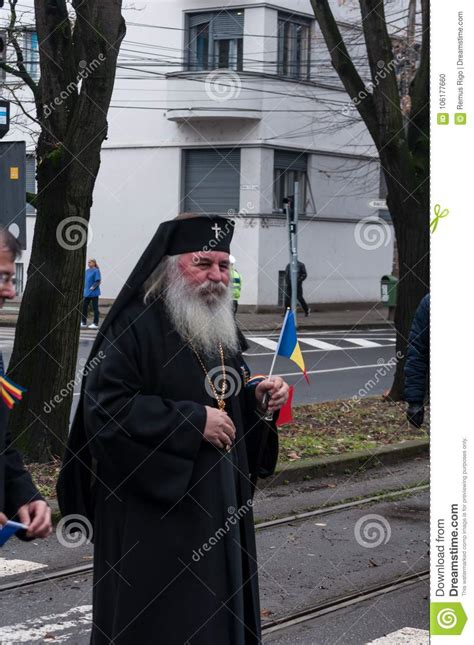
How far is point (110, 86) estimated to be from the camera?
9648 mm

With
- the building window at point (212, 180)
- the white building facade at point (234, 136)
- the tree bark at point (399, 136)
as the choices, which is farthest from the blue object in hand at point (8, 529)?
the building window at point (212, 180)

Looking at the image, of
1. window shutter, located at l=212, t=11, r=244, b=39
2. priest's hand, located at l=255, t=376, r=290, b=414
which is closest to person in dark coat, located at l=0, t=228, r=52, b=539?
priest's hand, located at l=255, t=376, r=290, b=414

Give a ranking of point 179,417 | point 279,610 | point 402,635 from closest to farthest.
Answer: point 179,417, point 402,635, point 279,610

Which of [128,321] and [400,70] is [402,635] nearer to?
[128,321]

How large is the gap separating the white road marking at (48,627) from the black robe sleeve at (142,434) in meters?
1.89

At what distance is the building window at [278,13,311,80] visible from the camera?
3369 centimetres

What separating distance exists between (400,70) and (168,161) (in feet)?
22.6

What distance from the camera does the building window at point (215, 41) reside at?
33.6 meters

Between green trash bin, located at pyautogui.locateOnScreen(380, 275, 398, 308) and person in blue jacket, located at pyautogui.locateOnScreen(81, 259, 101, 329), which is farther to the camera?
green trash bin, located at pyautogui.locateOnScreen(380, 275, 398, 308)

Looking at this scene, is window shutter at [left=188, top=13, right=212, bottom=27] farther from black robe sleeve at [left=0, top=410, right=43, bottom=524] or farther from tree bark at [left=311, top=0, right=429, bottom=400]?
black robe sleeve at [left=0, top=410, right=43, bottom=524]

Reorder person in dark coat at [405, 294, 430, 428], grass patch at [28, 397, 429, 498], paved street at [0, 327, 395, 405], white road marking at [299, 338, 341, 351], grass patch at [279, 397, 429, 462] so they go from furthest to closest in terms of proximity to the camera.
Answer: white road marking at [299, 338, 341, 351]
paved street at [0, 327, 395, 405]
grass patch at [279, 397, 429, 462]
grass patch at [28, 397, 429, 498]
person in dark coat at [405, 294, 430, 428]

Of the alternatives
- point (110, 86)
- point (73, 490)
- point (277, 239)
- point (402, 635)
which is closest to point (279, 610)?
point (402, 635)

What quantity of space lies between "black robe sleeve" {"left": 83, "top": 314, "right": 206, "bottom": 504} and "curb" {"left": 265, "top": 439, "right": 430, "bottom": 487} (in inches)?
223

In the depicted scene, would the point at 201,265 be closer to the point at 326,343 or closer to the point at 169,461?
the point at 169,461
